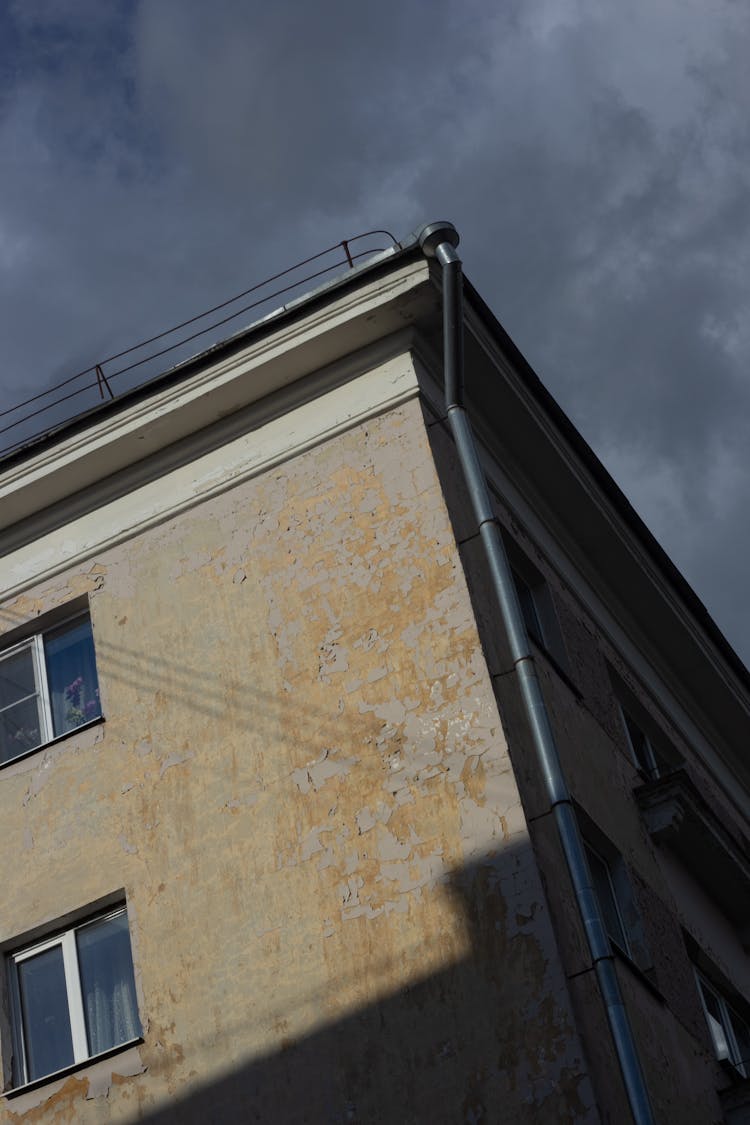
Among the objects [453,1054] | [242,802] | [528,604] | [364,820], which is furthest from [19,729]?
[453,1054]

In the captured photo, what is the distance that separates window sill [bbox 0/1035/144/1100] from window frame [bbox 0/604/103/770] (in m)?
2.57

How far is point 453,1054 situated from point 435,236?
19.7 feet

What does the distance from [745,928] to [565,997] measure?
5972 mm

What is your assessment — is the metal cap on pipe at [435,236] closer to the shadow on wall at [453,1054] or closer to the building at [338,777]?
the building at [338,777]

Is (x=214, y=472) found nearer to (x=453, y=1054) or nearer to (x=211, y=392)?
(x=211, y=392)

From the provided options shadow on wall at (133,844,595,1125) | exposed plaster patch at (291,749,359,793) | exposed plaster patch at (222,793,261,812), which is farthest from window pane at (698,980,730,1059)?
exposed plaster patch at (222,793,261,812)

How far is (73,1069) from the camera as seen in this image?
1146 cm

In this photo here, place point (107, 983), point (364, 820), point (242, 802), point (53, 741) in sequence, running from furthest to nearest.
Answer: point (53, 741), point (242, 802), point (107, 983), point (364, 820)

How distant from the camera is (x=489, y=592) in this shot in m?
12.4

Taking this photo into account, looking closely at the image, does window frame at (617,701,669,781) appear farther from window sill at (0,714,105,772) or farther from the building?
window sill at (0,714,105,772)

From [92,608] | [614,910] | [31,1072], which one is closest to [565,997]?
[614,910]

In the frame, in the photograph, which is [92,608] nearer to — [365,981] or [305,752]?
[305,752]

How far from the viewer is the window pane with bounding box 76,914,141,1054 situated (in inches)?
460

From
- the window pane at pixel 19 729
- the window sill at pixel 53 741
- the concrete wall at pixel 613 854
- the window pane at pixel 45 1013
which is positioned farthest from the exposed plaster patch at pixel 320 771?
the window pane at pixel 19 729
